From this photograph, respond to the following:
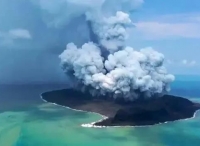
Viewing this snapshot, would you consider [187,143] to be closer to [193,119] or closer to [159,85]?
[193,119]

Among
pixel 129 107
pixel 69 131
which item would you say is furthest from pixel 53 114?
pixel 129 107

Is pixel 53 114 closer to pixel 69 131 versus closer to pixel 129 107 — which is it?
pixel 69 131

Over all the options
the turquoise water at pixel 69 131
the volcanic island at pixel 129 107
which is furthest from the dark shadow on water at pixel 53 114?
the volcanic island at pixel 129 107

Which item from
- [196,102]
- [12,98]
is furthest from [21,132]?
[196,102]

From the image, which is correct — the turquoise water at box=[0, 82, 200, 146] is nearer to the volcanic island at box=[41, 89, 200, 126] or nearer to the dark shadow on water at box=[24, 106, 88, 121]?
the dark shadow on water at box=[24, 106, 88, 121]

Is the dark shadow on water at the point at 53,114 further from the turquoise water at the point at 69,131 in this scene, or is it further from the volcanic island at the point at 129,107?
the volcanic island at the point at 129,107

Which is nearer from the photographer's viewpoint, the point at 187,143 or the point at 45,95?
the point at 187,143
